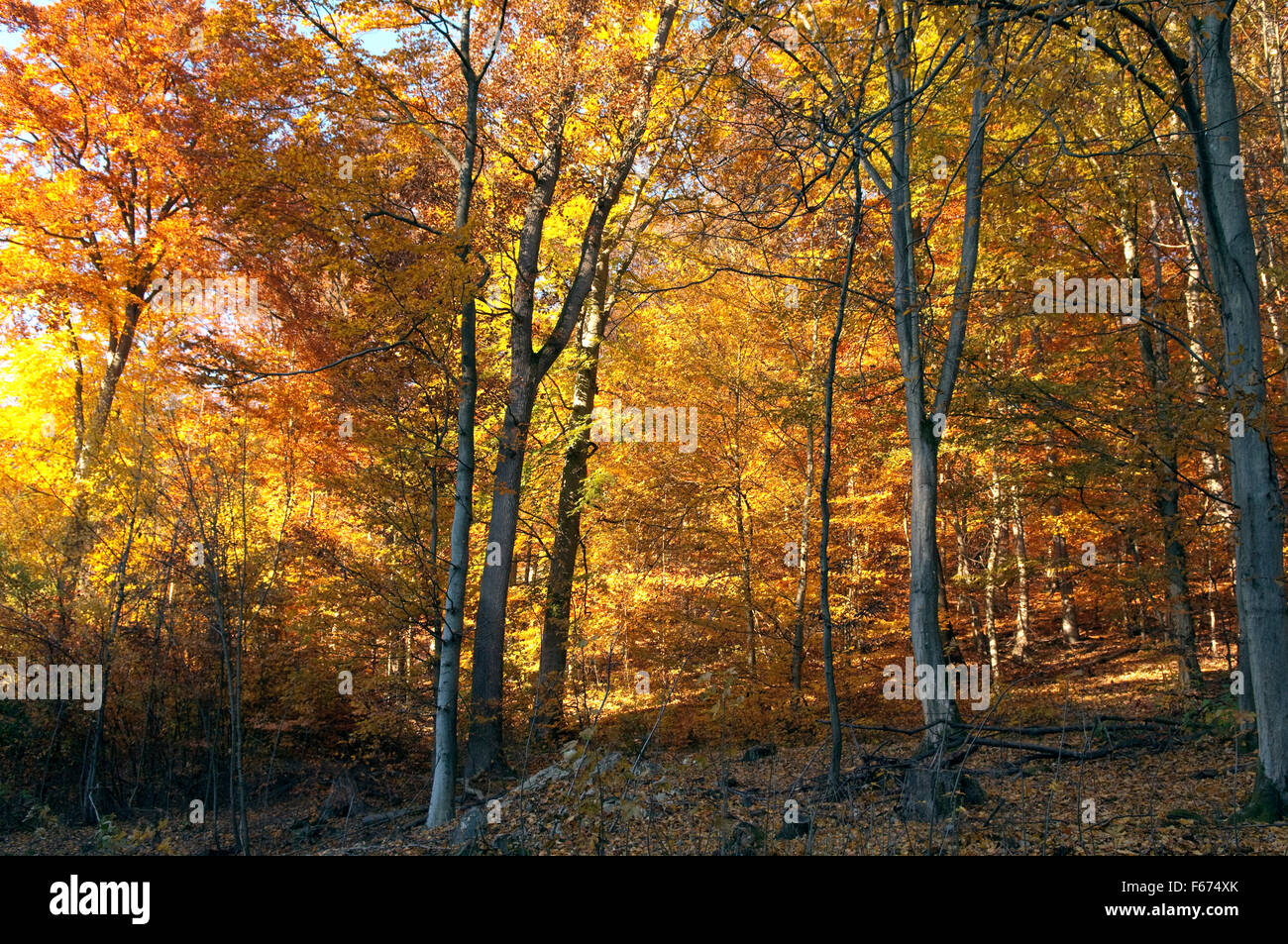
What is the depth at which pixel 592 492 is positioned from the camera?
1218cm

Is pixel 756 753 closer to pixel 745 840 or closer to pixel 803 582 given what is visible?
pixel 803 582

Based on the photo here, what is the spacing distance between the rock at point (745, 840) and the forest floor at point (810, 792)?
0.05 ft

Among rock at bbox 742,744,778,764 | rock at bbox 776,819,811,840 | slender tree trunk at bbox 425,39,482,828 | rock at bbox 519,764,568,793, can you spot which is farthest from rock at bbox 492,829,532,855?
rock at bbox 742,744,778,764

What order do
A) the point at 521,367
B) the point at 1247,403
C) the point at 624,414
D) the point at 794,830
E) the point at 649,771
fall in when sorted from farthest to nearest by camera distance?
the point at 624,414 < the point at 521,367 < the point at 649,771 < the point at 794,830 < the point at 1247,403

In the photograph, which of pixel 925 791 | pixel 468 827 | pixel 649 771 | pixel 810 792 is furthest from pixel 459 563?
pixel 925 791

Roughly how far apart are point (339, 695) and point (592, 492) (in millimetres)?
4687

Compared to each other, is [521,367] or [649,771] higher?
[521,367]

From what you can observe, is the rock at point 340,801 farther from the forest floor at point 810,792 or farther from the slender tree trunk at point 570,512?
the slender tree trunk at point 570,512

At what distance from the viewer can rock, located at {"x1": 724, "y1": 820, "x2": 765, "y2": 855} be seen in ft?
15.2

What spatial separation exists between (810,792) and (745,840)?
8.46 feet

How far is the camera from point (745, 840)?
5.18 metres

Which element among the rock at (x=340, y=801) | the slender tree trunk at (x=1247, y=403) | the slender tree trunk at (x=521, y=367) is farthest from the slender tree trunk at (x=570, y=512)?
the slender tree trunk at (x=1247, y=403)
